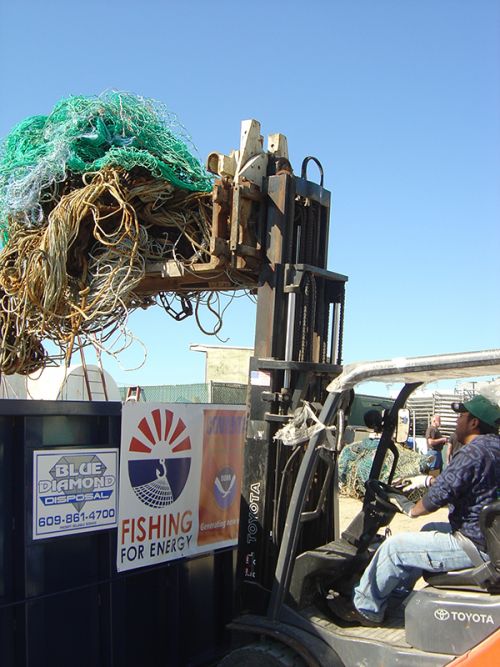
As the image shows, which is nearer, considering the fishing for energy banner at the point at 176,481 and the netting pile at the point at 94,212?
the fishing for energy banner at the point at 176,481

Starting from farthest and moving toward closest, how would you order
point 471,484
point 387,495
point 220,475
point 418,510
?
1. point 220,475
2. point 387,495
3. point 418,510
4. point 471,484

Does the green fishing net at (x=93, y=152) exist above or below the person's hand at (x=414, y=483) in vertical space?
above

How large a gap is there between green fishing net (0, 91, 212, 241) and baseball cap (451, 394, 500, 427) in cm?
269

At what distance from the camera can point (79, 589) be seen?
4703mm

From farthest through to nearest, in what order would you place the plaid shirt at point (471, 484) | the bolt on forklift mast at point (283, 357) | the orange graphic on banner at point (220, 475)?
the orange graphic on banner at point (220, 475) < the bolt on forklift mast at point (283, 357) < the plaid shirt at point (471, 484)

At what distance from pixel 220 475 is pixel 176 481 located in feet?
1.69

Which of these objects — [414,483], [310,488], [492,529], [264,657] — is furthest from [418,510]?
[264,657]

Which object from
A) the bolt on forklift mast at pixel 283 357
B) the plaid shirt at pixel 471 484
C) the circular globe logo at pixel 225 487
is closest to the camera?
the plaid shirt at pixel 471 484

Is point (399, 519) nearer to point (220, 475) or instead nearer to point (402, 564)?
point (220, 475)

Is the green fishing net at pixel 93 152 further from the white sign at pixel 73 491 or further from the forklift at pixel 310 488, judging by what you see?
the white sign at pixel 73 491

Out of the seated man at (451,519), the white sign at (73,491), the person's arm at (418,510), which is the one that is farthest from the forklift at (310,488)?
the white sign at (73,491)

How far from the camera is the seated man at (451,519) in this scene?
159 inches

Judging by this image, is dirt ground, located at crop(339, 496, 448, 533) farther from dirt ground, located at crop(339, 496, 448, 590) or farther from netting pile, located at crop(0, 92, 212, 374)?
netting pile, located at crop(0, 92, 212, 374)

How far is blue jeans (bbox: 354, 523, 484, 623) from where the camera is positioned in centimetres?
416
